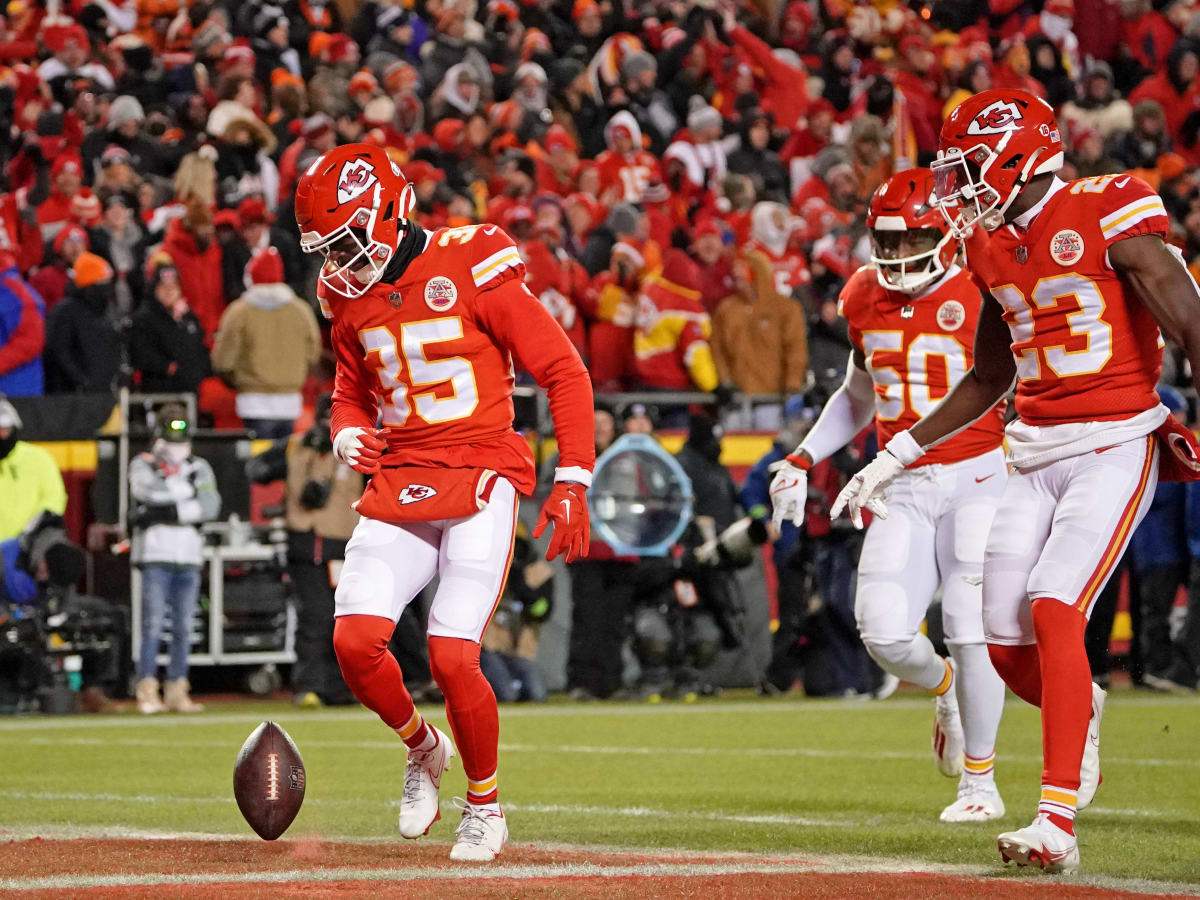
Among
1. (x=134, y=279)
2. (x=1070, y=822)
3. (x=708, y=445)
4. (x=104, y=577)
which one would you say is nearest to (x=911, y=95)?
(x=708, y=445)

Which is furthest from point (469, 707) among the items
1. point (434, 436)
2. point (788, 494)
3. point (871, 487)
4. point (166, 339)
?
point (166, 339)

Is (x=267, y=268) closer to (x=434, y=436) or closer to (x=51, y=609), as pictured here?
(x=51, y=609)

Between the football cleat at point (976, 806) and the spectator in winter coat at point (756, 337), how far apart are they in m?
7.81

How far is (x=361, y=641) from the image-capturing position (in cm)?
565

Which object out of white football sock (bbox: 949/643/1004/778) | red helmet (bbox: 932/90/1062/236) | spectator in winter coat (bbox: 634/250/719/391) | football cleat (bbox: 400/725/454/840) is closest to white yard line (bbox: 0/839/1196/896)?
football cleat (bbox: 400/725/454/840)

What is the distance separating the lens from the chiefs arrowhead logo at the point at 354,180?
574cm

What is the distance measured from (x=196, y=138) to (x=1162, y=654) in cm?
857

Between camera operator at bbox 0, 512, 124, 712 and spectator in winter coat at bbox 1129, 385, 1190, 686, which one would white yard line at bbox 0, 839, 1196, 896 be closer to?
camera operator at bbox 0, 512, 124, 712

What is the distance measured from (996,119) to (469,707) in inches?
89.3

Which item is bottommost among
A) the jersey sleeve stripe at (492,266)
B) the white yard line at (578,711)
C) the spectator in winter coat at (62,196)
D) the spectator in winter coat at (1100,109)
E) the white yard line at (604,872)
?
the white yard line at (578,711)

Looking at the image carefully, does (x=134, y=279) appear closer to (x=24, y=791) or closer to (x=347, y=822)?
(x=24, y=791)

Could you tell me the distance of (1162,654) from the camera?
13508 millimetres

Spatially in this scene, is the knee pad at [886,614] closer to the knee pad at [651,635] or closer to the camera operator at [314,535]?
the camera operator at [314,535]

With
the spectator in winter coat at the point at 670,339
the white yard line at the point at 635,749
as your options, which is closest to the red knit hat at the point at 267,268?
the spectator in winter coat at the point at 670,339
